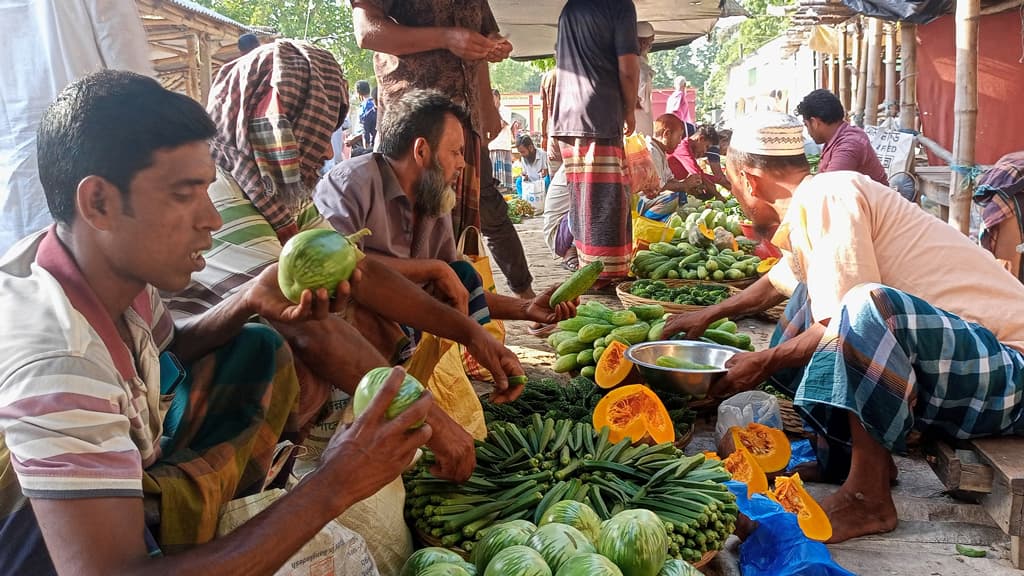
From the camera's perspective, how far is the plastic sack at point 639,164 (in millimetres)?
8555

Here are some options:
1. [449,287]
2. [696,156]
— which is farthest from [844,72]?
[449,287]

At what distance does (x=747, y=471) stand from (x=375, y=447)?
6.37 feet

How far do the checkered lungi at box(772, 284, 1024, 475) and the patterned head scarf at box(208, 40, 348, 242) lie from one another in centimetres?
204

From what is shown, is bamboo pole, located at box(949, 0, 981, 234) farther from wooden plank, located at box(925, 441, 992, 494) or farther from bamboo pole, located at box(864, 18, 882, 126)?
bamboo pole, located at box(864, 18, 882, 126)

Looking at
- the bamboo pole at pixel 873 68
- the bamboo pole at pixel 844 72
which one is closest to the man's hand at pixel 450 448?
the bamboo pole at pixel 873 68

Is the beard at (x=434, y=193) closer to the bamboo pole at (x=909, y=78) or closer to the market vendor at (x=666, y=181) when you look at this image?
the market vendor at (x=666, y=181)

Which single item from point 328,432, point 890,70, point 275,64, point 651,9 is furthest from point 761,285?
point 890,70

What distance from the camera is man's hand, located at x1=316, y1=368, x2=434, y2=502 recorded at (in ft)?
5.19

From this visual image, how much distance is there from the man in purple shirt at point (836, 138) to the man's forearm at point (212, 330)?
5.35 meters

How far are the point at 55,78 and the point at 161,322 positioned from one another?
1.67 meters

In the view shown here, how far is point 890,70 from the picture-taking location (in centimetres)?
1066

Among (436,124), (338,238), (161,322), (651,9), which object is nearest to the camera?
(161,322)

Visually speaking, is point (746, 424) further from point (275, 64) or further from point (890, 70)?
point (890, 70)

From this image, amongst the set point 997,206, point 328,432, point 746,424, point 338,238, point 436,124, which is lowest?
point 746,424
